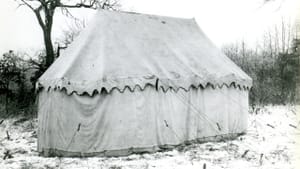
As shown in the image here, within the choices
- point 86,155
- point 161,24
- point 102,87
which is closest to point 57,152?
point 86,155

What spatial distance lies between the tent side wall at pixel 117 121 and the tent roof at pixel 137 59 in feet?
0.91

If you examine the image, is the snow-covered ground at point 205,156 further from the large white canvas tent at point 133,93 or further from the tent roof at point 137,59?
the tent roof at point 137,59

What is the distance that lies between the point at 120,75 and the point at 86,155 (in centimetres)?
196

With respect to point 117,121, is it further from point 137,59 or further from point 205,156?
point 205,156

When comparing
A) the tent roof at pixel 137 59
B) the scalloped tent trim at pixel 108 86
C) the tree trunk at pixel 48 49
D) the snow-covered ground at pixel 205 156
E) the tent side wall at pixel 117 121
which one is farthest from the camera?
the tree trunk at pixel 48 49

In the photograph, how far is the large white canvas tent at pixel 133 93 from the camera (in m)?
9.24

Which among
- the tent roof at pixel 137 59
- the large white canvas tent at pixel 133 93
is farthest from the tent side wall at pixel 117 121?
the tent roof at pixel 137 59

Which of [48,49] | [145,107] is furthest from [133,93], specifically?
[48,49]

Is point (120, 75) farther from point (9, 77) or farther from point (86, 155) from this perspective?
point (9, 77)

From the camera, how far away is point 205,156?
9180 millimetres

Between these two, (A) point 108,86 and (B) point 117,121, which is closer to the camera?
(A) point 108,86

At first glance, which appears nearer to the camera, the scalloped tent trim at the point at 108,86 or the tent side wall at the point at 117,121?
the scalloped tent trim at the point at 108,86

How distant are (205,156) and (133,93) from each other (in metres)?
2.16

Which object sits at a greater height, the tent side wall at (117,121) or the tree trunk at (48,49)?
the tree trunk at (48,49)
